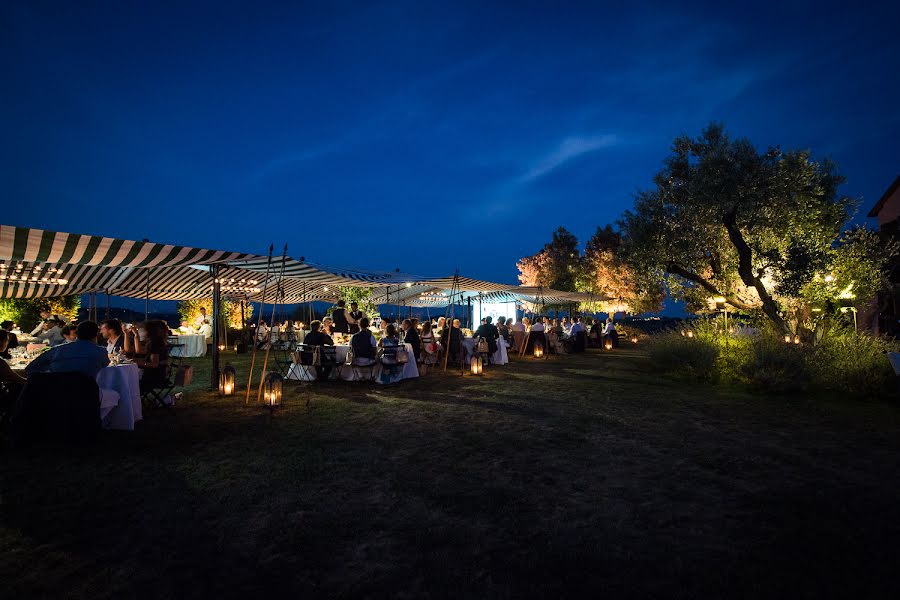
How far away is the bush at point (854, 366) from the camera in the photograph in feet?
24.9

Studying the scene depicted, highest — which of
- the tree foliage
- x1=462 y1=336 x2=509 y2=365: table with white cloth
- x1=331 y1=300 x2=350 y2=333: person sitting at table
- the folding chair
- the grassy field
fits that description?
the tree foliage

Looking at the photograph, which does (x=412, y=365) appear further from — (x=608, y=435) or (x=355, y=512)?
(x=355, y=512)

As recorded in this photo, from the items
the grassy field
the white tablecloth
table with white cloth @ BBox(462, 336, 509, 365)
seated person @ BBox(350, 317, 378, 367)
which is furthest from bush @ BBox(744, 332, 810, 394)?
the white tablecloth

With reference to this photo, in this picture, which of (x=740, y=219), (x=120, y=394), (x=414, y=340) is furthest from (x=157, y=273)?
(x=740, y=219)

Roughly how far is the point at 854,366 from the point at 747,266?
3.51m

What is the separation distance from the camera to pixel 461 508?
10.4 feet

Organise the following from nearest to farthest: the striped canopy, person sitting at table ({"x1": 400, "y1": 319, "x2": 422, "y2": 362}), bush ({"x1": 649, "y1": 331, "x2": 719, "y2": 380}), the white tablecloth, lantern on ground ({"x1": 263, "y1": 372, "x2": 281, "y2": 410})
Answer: the white tablecloth → the striped canopy → lantern on ground ({"x1": 263, "y1": 372, "x2": 281, "y2": 410}) → bush ({"x1": 649, "y1": 331, "x2": 719, "y2": 380}) → person sitting at table ({"x1": 400, "y1": 319, "x2": 422, "y2": 362})

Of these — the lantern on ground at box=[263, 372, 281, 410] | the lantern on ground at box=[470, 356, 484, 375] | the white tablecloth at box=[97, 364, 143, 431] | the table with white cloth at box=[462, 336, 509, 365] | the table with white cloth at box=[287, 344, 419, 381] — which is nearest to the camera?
the white tablecloth at box=[97, 364, 143, 431]

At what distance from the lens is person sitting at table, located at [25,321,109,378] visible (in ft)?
15.4

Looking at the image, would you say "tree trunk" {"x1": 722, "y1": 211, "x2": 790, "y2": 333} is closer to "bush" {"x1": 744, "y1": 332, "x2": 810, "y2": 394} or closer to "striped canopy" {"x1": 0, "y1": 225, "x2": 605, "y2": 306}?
"bush" {"x1": 744, "y1": 332, "x2": 810, "y2": 394}

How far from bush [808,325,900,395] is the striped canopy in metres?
6.99

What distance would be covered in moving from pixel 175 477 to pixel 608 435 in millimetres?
4133

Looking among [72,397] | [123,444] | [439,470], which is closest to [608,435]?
[439,470]

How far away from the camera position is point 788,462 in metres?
4.17
